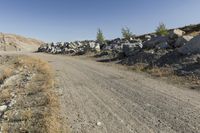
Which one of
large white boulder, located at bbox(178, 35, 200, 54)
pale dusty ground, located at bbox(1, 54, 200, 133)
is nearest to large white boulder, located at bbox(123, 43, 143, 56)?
large white boulder, located at bbox(178, 35, 200, 54)

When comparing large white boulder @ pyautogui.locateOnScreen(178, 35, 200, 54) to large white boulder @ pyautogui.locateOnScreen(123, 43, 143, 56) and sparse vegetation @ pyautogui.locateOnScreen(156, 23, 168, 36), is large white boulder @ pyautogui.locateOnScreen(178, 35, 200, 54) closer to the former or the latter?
large white boulder @ pyautogui.locateOnScreen(123, 43, 143, 56)

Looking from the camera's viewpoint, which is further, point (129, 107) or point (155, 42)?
point (155, 42)

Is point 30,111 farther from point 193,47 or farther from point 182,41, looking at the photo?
point 182,41

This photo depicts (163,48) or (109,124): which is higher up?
(163,48)

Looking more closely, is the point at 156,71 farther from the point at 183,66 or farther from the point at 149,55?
the point at 149,55

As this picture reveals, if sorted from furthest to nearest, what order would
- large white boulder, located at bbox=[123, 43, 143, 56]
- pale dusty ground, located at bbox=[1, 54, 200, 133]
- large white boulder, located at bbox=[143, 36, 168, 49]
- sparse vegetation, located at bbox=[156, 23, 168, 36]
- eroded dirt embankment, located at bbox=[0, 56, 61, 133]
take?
1. sparse vegetation, located at bbox=[156, 23, 168, 36]
2. large white boulder, located at bbox=[123, 43, 143, 56]
3. large white boulder, located at bbox=[143, 36, 168, 49]
4. eroded dirt embankment, located at bbox=[0, 56, 61, 133]
5. pale dusty ground, located at bbox=[1, 54, 200, 133]

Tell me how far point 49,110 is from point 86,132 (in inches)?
122

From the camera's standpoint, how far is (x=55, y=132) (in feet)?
31.2

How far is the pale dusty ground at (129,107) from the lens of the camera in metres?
10.1

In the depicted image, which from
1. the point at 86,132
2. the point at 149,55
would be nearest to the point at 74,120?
the point at 86,132

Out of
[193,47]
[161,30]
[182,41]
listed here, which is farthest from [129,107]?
[161,30]

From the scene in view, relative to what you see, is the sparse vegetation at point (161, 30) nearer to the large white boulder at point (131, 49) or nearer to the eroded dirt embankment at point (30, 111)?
the large white boulder at point (131, 49)

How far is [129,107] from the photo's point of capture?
41.7 ft

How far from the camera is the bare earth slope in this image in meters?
10.1
